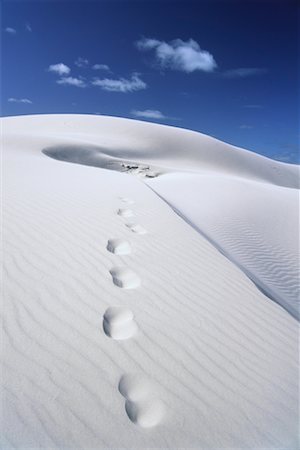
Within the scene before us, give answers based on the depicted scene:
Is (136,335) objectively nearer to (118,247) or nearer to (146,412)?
(146,412)

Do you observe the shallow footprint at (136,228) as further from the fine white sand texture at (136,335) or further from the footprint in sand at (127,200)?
the footprint in sand at (127,200)

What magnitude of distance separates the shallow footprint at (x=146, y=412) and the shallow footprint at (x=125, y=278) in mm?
1206

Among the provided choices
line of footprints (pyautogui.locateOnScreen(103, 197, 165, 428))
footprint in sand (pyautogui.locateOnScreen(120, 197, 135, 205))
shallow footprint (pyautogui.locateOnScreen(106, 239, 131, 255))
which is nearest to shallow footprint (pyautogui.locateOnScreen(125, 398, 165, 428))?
line of footprints (pyautogui.locateOnScreen(103, 197, 165, 428))

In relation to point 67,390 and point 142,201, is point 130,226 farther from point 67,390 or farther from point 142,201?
point 67,390

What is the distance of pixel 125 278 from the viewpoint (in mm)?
3041

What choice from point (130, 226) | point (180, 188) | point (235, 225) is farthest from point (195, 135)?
point (130, 226)

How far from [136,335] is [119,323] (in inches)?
6.9

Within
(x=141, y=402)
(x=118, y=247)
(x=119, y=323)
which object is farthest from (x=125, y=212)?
(x=141, y=402)

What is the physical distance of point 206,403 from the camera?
6.21ft

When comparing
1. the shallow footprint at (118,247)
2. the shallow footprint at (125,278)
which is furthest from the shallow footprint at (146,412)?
the shallow footprint at (118,247)

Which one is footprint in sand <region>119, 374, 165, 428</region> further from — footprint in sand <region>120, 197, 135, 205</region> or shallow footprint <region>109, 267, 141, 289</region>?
footprint in sand <region>120, 197, 135, 205</region>

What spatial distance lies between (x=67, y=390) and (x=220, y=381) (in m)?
0.99

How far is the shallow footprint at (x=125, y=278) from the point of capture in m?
2.94

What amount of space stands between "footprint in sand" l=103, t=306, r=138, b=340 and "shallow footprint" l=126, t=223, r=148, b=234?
1.97m
